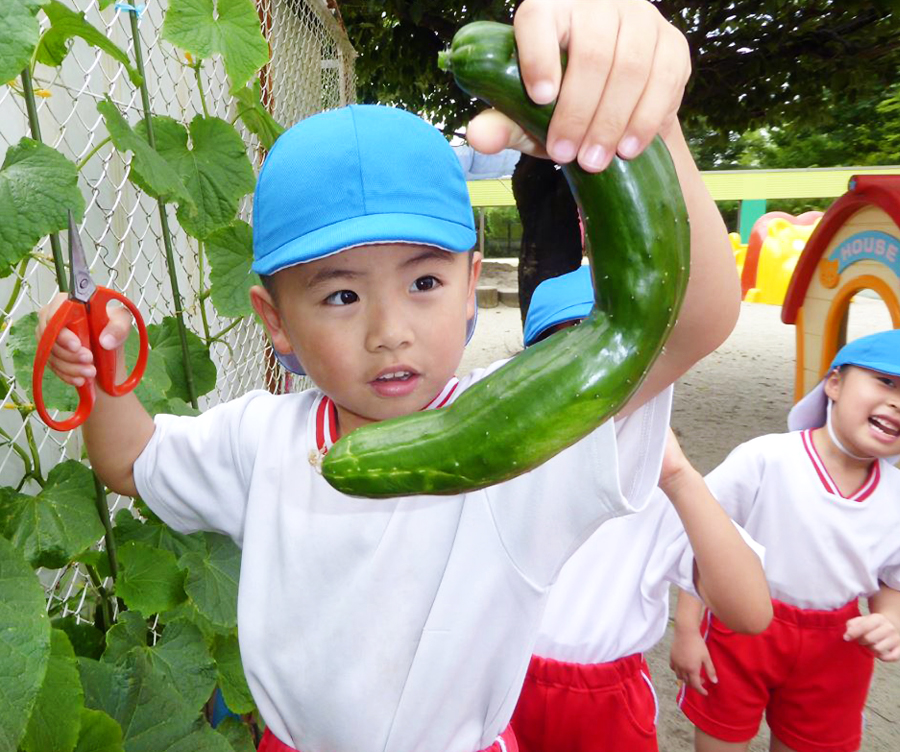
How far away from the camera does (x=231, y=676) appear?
5.49ft

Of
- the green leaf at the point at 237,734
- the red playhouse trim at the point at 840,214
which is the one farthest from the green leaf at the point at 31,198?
the red playhouse trim at the point at 840,214

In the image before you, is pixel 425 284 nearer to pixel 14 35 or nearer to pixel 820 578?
pixel 14 35

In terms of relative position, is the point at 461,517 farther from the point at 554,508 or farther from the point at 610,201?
the point at 610,201

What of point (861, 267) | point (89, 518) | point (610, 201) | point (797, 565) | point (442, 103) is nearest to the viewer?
point (610, 201)

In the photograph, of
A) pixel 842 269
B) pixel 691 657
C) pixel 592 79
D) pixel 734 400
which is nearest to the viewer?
pixel 592 79

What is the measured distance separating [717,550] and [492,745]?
19.4 inches

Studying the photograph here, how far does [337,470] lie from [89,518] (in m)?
0.87

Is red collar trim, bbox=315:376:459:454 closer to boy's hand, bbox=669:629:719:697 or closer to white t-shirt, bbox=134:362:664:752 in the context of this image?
white t-shirt, bbox=134:362:664:752

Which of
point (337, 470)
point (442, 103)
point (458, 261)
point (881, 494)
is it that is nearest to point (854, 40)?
point (442, 103)

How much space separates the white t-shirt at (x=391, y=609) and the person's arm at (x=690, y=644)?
857mm

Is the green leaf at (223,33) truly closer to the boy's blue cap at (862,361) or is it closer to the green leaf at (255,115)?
the green leaf at (255,115)

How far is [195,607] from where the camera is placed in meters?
1.53

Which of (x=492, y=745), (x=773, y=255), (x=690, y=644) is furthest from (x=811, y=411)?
(x=773, y=255)

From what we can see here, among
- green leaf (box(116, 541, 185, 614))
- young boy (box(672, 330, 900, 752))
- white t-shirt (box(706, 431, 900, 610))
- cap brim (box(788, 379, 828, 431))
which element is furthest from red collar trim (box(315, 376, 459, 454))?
cap brim (box(788, 379, 828, 431))
